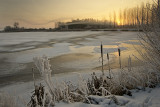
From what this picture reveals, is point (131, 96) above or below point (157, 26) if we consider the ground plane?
below

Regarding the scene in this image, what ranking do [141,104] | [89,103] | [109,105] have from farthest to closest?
[89,103] → [109,105] → [141,104]

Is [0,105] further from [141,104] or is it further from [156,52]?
[156,52]

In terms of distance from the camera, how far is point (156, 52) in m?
3.83

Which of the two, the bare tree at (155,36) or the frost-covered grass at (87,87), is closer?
the frost-covered grass at (87,87)

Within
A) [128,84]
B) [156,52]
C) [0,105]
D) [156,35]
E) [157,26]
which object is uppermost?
[157,26]

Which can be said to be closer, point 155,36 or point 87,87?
point 87,87

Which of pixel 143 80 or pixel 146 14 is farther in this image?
pixel 146 14

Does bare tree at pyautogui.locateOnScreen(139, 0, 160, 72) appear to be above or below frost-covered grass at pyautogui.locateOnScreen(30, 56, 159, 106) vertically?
above

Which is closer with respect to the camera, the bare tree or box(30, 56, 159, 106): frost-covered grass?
box(30, 56, 159, 106): frost-covered grass

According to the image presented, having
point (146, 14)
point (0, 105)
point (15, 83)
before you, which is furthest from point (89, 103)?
point (15, 83)

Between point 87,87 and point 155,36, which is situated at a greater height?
point 155,36

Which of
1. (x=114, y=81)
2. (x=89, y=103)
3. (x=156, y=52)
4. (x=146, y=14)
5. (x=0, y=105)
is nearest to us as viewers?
(x=89, y=103)

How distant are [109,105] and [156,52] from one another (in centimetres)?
209

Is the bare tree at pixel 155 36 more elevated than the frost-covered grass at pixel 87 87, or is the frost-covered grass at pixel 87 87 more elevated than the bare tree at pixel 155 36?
the bare tree at pixel 155 36
